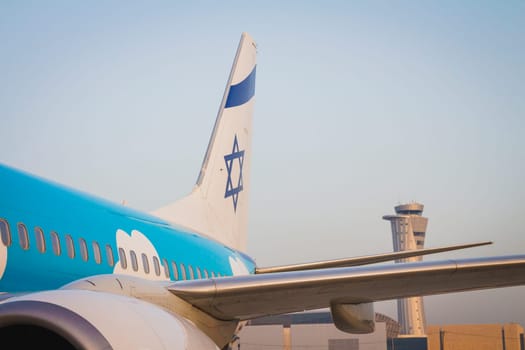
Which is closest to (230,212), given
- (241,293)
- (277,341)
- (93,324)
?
(241,293)

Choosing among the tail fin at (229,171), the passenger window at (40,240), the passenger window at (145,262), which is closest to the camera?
the passenger window at (40,240)

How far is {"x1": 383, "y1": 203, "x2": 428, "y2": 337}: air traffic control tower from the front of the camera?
483 feet

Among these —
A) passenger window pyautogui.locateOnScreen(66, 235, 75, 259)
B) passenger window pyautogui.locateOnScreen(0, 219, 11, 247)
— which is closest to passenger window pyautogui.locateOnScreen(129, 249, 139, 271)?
passenger window pyautogui.locateOnScreen(66, 235, 75, 259)

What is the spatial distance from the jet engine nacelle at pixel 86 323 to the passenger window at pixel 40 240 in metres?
2.53

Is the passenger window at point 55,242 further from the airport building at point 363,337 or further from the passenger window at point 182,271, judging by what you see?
the airport building at point 363,337

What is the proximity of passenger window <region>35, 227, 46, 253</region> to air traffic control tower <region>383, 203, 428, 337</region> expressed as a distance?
141 meters

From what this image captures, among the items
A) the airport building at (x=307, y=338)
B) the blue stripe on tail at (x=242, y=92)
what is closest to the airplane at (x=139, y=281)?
the blue stripe on tail at (x=242, y=92)

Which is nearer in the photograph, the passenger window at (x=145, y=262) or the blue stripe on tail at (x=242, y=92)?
the passenger window at (x=145, y=262)

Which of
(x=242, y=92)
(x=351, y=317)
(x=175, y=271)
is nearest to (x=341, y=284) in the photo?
(x=351, y=317)

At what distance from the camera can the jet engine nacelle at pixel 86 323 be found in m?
4.52

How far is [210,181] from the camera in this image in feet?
48.3

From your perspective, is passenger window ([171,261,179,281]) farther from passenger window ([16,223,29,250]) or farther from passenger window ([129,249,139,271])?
passenger window ([16,223,29,250])

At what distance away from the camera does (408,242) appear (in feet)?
476

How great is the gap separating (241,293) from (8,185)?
2.44m
